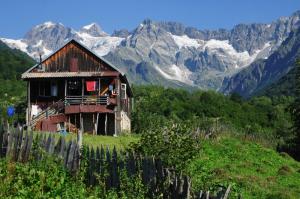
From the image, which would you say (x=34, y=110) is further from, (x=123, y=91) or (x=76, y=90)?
(x=123, y=91)

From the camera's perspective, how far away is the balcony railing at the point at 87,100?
48781mm

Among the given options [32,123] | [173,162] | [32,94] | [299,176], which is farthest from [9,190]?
[32,94]

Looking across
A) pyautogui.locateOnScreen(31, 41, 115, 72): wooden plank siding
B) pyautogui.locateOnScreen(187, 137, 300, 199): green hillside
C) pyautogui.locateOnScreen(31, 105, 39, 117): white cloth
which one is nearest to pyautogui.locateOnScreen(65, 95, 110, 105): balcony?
pyautogui.locateOnScreen(31, 41, 115, 72): wooden plank siding

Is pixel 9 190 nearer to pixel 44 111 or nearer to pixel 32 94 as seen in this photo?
pixel 44 111

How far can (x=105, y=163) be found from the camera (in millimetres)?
18344

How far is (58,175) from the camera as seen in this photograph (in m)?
18.4

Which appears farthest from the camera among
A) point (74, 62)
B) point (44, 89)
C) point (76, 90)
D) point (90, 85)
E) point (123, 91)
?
point (123, 91)

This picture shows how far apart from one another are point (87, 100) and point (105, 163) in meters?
31.1

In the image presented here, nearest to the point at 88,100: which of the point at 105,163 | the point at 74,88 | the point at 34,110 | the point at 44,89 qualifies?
the point at 74,88

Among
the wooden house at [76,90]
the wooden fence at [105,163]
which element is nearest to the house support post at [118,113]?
the wooden house at [76,90]

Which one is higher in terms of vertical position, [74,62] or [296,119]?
[74,62]

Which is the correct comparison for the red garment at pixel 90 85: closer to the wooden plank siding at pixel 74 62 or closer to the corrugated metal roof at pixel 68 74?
the corrugated metal roof at pixel 68 74

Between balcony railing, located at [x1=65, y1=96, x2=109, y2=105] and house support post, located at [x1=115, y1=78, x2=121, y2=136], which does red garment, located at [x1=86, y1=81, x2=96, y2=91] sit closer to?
balcony railing, located at [x1=65, y1=96, x2=109, y2=105]

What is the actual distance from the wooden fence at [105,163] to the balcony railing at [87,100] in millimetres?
26869
